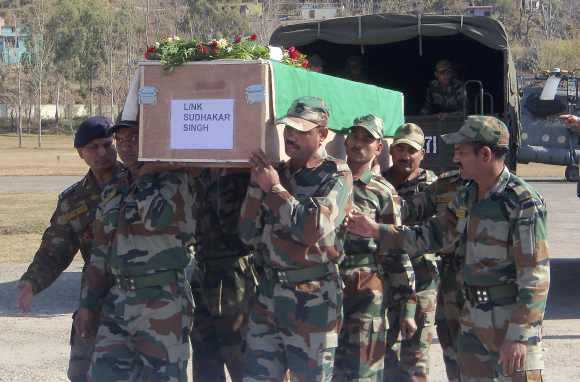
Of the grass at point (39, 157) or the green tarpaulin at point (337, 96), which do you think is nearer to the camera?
the green tarpaulin at point (337, 96)

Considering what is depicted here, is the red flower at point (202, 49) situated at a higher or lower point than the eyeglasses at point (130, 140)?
higher

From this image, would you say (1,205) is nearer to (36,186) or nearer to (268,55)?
(36,186)

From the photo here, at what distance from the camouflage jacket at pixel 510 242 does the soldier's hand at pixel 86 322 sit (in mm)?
1944

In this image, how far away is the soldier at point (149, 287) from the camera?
4.96 meters

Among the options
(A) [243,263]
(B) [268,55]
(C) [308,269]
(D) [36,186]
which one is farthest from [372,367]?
(D) [36,186]

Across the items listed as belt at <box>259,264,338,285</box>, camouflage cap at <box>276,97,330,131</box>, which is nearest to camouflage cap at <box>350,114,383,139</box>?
camouflage cap at <box>276,97,330,131</box>

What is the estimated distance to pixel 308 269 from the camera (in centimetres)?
479

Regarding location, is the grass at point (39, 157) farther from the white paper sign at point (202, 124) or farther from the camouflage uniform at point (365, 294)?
the white paper sign at point (202, 124)

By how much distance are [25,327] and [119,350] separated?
3.95 meters

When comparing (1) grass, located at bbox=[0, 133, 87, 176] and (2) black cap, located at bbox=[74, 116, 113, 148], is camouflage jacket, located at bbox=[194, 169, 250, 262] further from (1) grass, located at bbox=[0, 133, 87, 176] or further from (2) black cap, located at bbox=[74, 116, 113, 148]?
(1) grass, located at bbox=[0, 133, 87, 176]

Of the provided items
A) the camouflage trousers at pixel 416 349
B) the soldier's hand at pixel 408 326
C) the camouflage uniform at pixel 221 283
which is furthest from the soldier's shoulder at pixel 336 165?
the camouflage trousers at pixel 416 349

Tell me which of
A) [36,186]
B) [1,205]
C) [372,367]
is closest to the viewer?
[372,367]

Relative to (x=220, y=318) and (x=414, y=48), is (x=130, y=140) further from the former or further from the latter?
(x=414, y=48)

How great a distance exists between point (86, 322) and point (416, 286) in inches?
77.1
